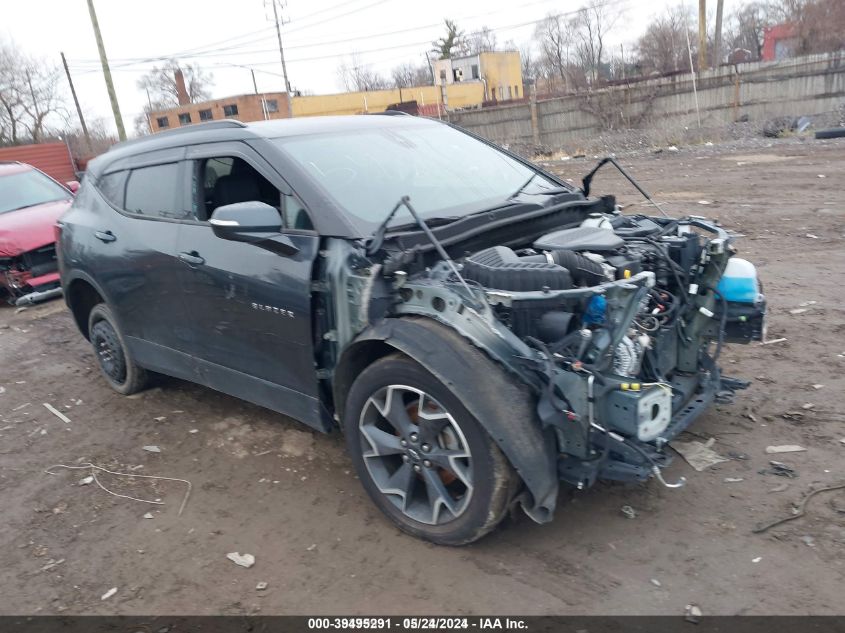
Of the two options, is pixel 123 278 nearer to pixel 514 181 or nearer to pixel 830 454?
pixel 514 181

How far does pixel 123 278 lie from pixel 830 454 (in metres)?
4.59

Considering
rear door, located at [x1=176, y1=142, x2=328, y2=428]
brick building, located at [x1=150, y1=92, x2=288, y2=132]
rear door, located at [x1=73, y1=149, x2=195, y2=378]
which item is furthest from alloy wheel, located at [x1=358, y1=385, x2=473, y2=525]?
brick building, located at [x1=150, y1=92, x2=288, y2=132]

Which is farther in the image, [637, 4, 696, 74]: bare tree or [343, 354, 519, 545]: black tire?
[637, 4, 696, 74]: bare tree

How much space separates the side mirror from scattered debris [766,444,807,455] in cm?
281

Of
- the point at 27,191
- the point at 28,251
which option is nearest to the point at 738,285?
the point at 28,251

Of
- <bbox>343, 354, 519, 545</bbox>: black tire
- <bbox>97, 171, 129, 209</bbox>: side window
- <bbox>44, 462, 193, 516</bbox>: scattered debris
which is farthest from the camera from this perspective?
<bbox>97, 171, 129, 209</bbox>: side window

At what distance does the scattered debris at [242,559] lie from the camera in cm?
323

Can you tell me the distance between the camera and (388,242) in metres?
3.26

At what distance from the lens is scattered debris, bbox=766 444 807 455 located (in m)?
3.65

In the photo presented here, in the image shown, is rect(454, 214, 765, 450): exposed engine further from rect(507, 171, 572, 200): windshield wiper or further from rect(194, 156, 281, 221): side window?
rect(194, 156, 281, 221): side window

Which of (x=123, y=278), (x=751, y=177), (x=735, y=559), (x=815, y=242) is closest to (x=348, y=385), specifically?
(x=735, y=559)

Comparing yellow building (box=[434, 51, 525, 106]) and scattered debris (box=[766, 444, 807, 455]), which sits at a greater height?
yellow building (box=[434, 51, 525, 106])

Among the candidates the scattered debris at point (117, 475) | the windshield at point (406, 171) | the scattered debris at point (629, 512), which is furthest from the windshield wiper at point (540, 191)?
the scattered debris at point (117, 475)

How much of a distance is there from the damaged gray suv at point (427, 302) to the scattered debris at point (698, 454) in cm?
31
